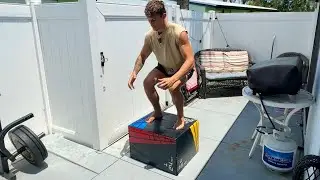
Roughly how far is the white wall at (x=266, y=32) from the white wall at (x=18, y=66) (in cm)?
429

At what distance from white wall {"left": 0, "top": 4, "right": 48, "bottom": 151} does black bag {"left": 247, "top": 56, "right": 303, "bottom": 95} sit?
246 centimetres

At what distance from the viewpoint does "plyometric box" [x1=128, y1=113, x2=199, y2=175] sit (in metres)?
2.47

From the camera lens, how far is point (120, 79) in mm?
3145

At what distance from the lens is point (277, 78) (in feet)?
7.29

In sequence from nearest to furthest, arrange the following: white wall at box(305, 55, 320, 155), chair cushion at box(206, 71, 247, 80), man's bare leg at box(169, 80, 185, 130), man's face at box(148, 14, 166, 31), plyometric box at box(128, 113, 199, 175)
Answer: white wall at box(305, 55, 320, 155) → man's face at box(148, 14, 166, 31) → plyometric box at box(128, 113, 199, 175) → man's bare leg at box(169, 80, 185, 130) → chair cushion at box(206, 71, 247, 80)

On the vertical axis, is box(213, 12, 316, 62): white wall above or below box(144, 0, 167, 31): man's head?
below

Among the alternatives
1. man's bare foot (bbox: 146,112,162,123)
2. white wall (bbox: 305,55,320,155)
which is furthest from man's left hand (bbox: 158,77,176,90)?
white wall (bbox: 305,55,320,155)

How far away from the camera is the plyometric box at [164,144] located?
2.47 meters

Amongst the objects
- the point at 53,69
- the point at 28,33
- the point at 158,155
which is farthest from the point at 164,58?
the point at 28,33

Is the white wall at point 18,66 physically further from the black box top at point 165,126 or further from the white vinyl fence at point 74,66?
the black box top at point 165,126

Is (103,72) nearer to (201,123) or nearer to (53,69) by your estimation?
(53,69)

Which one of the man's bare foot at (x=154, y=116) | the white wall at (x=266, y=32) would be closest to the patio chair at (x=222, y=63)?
the white wall at (x=266, y=32)

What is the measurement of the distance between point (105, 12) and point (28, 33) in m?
0.94

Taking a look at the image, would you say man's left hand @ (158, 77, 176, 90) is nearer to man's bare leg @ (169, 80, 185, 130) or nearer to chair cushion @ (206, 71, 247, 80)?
man's bare leg @ (169, 80, 185, 130)
